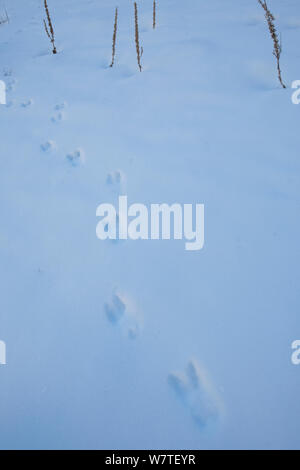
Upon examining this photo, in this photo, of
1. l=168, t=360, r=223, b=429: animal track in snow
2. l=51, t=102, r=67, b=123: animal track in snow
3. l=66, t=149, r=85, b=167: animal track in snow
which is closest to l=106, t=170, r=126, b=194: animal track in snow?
l=66, t=149, r=85, b=167: animal track in snow

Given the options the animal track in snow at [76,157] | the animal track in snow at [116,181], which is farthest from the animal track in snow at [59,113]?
the animal track in snow at [116,181]

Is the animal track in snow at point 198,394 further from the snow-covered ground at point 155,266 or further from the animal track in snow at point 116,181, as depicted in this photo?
the animal track in snow at point 116,181

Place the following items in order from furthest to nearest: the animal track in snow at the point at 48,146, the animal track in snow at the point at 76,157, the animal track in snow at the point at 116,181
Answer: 1. the animal track in snow at the point at 48,146
2. the animal track in snow at the point at 76,157
3. the animal track in snow at the point at 116,181

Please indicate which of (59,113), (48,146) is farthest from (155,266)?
(59,113)

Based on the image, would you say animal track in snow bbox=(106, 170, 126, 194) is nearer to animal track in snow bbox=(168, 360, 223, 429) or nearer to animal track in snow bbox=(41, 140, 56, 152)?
animal track in snow bbox=(41, 140, 56, 152)

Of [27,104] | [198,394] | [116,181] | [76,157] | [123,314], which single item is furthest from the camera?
[27,104]

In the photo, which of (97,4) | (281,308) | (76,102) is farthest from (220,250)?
(97,4)

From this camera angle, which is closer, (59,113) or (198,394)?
(198,394)

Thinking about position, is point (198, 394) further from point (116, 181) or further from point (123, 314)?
point (116, 181)
